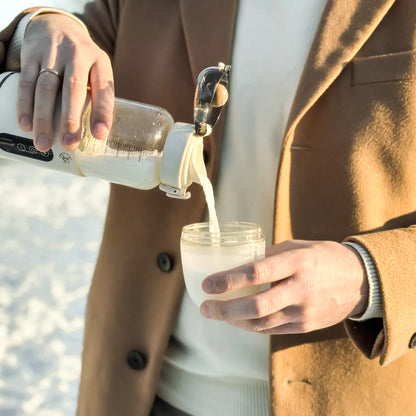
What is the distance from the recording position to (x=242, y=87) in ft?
3.44

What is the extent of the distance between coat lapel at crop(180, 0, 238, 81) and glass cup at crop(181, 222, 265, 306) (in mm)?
347

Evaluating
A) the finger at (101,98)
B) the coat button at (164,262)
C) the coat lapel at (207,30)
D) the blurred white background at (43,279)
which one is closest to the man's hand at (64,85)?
the finger at (101,98)

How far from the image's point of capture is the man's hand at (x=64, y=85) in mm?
795

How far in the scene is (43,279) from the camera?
322cm

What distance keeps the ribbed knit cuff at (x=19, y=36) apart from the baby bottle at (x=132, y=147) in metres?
0.05

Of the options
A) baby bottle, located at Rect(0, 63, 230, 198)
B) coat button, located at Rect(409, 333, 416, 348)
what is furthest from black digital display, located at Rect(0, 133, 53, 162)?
coat button, located at Rect(409, 333, 416, 348)

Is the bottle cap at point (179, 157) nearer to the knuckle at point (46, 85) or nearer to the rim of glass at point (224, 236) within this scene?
the rim of glass at point (224, 236)

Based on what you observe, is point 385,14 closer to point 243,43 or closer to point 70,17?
point 243,43

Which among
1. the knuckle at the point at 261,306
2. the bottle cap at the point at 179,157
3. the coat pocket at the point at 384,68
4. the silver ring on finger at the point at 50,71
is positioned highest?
the coat pocket at the point at 384,68

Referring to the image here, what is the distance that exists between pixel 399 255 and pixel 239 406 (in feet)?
1.35

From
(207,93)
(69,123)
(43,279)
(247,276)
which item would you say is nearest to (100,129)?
(69,123)

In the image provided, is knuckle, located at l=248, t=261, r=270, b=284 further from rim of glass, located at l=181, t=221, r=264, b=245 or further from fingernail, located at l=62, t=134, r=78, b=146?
fingernail, located at l=62, t=134, r=78, b=146

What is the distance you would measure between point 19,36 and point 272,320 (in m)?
0.62

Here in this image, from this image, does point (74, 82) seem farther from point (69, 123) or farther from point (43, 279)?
point (43, 279)
